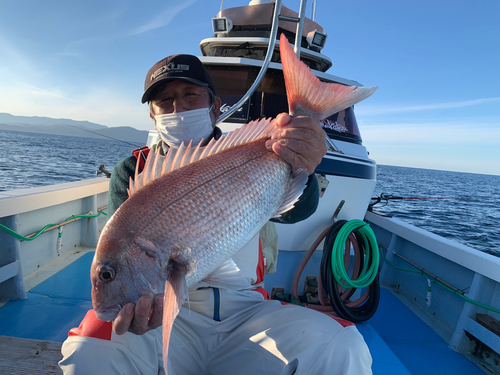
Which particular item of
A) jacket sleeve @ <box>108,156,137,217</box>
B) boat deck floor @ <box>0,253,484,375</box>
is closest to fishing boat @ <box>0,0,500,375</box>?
boat deck floor @ <box>0,253,484,375</box>

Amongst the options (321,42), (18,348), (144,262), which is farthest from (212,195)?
(321,42)

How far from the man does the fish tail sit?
0.10m

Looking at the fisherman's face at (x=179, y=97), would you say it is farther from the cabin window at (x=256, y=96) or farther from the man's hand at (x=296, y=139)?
the cabin window at (x=256, y=96)

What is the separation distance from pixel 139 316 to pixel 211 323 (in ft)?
2.50

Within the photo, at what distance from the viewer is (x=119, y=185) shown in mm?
2121

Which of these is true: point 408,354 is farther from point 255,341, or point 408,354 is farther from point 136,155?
Result: point 136,155

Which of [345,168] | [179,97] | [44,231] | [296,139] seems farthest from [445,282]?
[44,231]

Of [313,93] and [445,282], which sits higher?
[313,93]

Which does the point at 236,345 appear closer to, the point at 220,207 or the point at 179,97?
the point at 220,207

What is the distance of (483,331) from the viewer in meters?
3.00

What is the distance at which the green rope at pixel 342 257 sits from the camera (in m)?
3.47

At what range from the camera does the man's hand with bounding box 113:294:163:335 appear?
1.23 metres

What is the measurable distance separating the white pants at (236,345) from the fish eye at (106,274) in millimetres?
482

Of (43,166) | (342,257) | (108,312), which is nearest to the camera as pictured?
(108,312)
